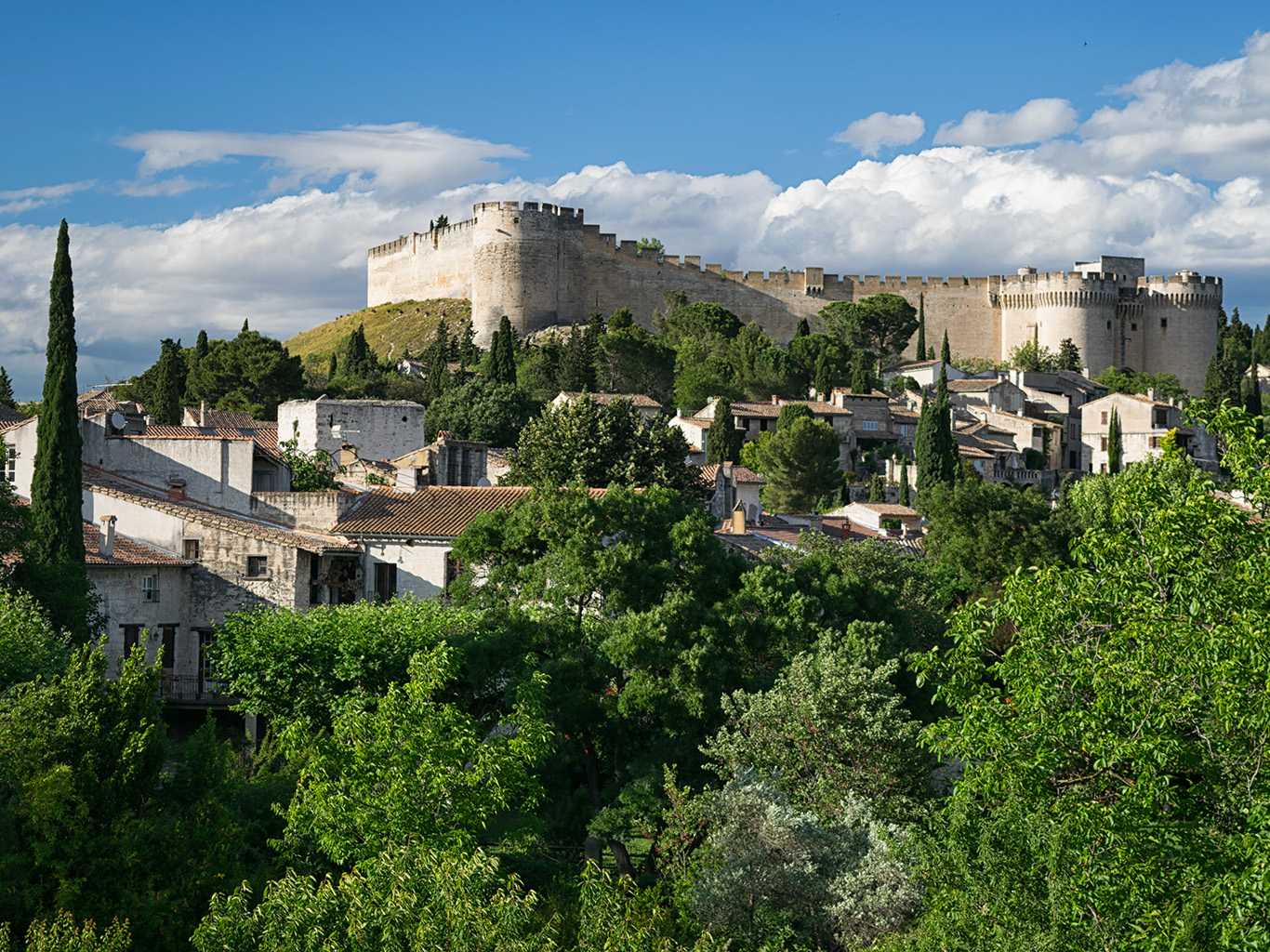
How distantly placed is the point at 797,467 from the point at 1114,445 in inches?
796

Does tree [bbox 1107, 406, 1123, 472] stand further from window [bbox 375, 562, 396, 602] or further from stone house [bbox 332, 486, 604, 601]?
window [bbox 375, 562, 396, 602]

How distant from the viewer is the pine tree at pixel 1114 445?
7531 cm

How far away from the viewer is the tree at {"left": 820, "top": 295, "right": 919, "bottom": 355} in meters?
103

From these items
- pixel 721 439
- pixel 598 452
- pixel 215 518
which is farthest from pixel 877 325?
pixel 215 518

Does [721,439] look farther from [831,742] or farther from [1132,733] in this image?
[1132,733]

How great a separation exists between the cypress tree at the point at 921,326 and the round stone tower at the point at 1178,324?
50.8 feet

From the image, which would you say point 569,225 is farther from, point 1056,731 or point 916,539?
point 1056,731

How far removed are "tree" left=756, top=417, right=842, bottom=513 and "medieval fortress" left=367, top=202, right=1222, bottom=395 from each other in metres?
41.7

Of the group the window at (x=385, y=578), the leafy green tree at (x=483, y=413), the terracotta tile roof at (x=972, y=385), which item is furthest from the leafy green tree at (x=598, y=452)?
the terracotta tile roof at (x=972, y=385)

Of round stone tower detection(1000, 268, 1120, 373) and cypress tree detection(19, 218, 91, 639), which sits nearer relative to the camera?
cypress tree detection(19, 218, 91, 639)

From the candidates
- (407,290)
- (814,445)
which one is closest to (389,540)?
(814,445)

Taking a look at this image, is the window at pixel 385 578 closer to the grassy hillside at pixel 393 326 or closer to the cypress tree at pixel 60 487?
the cypress tree at pixel 60 487

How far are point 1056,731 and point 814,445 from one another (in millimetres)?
51069

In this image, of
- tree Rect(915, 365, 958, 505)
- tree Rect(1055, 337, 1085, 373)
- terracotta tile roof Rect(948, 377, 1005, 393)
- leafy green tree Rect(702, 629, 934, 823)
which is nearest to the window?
leafy green tree Rect(702, 629, 934, 823)
